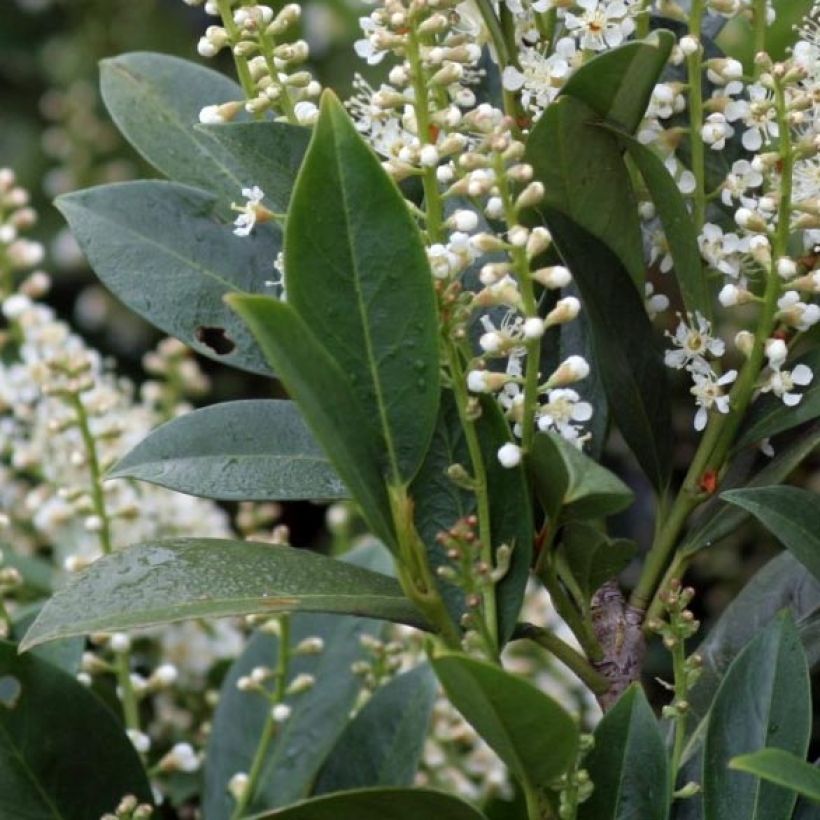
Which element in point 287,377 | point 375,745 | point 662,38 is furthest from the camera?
point 375,745

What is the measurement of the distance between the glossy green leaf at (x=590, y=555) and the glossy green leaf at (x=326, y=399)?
13 centimetres

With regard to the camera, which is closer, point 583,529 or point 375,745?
point 583,529

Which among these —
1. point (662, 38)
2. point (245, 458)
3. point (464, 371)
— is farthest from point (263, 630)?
point (662, 38)

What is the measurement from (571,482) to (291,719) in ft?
1.67

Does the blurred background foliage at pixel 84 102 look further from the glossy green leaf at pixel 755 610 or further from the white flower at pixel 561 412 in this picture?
the white flower at pixel 561 412

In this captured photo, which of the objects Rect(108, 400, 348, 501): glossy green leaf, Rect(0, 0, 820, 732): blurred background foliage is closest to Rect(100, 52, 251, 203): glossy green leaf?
Rect(108, 400, 348, 501): glossy green leaf

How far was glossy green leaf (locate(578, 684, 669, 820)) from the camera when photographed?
0.81 m

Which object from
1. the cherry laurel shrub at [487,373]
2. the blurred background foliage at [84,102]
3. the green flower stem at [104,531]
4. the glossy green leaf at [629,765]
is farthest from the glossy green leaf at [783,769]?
the blurred background foliage at [84,102]

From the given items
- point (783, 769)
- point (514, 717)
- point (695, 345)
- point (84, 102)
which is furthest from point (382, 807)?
point (84, 102)

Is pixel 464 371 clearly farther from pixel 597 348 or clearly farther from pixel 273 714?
pixel 273 714

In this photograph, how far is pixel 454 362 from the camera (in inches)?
30.0

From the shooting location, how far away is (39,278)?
1371 mm

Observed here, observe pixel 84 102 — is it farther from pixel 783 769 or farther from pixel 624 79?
pixel 783 769

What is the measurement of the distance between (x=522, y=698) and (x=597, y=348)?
0.23 m
